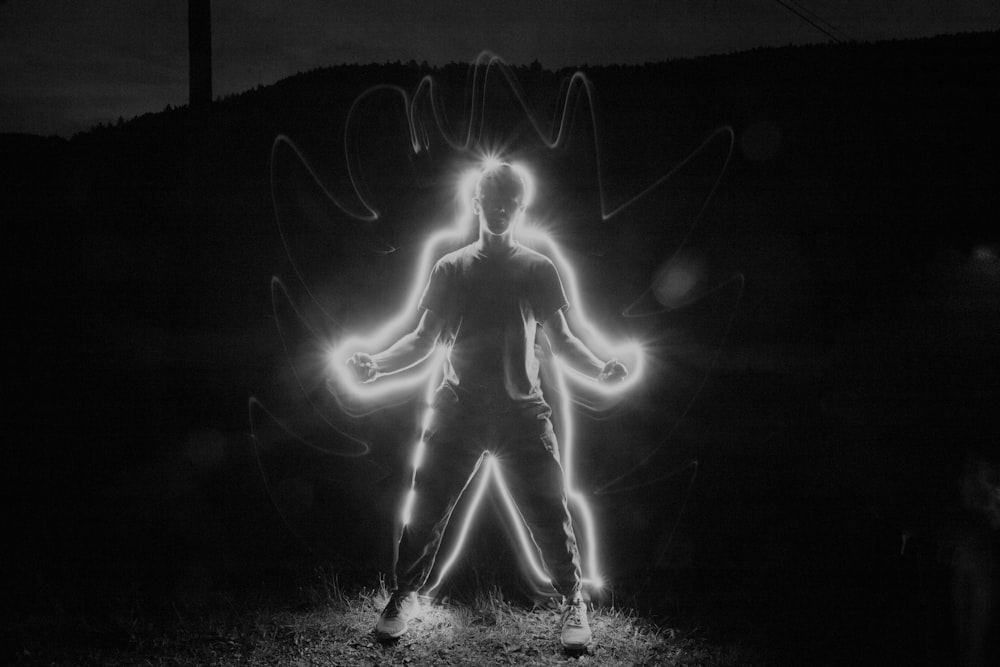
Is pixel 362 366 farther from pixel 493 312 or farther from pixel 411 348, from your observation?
pixel 493 312

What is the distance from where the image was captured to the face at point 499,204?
407cm

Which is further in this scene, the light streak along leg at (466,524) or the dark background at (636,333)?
the dark background at (636,333)

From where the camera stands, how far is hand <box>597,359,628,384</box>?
4.32 m

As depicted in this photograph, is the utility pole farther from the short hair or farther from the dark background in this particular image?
the short hair

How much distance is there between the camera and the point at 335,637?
4246mm

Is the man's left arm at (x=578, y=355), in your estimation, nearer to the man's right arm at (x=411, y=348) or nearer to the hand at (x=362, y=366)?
the man's right arm at (x=411, y=348)

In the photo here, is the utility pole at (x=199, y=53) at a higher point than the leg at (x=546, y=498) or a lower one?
higher

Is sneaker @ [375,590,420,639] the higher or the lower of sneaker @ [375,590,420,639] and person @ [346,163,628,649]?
the lower

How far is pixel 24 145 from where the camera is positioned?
9109 millimetres

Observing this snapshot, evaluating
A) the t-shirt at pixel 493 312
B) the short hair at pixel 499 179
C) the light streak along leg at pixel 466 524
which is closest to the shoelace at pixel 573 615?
the light streak along leg at pixel 466 524

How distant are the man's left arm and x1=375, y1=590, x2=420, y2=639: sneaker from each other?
167 centimetres

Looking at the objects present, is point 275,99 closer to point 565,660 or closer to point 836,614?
point 565,660

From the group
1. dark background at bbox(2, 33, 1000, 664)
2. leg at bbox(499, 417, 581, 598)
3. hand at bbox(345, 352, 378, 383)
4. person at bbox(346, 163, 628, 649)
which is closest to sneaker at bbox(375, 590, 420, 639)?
person at bbox(346, 163, 628, 649)

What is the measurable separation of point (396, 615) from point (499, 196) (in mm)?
2479
